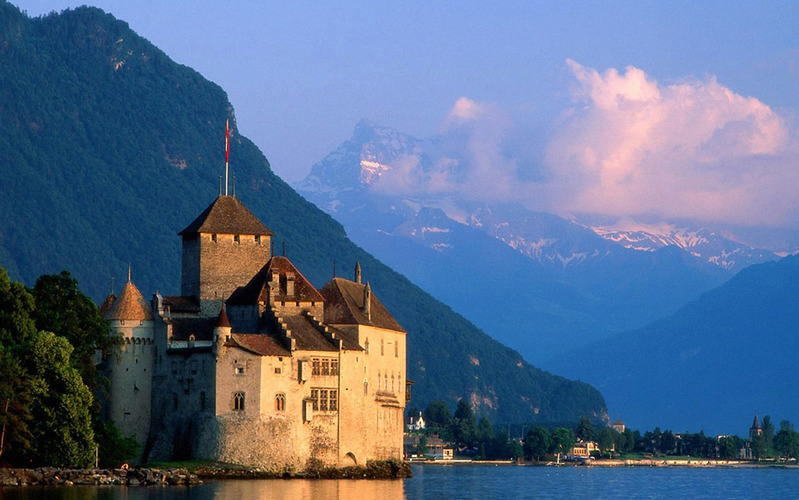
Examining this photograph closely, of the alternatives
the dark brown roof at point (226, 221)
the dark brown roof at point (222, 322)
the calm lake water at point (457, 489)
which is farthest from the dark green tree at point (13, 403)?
the dark brown roof at point (226, 221)

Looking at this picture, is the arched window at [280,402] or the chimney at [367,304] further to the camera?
the chimney at [367,304]

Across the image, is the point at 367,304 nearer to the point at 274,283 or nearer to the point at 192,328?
the point at 274,283

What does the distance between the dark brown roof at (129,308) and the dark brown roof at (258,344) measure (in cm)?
777

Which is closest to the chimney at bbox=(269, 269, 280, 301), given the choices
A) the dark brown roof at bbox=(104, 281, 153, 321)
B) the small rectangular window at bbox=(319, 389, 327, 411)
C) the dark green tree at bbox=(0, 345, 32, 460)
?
the small rectangular window at bbox=(319, 389, 327, 411)

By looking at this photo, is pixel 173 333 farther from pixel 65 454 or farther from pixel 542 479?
pixel 542 479

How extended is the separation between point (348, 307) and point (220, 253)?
1019 centimetres

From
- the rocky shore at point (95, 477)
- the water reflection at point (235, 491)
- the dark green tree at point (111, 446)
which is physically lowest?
the water reflection at point (235, 491)

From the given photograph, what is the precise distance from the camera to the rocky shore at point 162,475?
88.3 metres

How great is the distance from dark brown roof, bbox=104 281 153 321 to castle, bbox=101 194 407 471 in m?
0.08

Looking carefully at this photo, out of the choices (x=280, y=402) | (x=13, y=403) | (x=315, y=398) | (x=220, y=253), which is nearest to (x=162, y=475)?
(x=280, y=402)

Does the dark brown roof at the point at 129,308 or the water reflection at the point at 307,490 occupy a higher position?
the dark brown roof at the point at 129,308

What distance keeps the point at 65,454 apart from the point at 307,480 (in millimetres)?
17128

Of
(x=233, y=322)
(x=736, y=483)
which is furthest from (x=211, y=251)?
(x=736, y=483)

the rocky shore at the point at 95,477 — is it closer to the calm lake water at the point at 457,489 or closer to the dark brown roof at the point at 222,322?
the calm lake water at the point at 457,489
